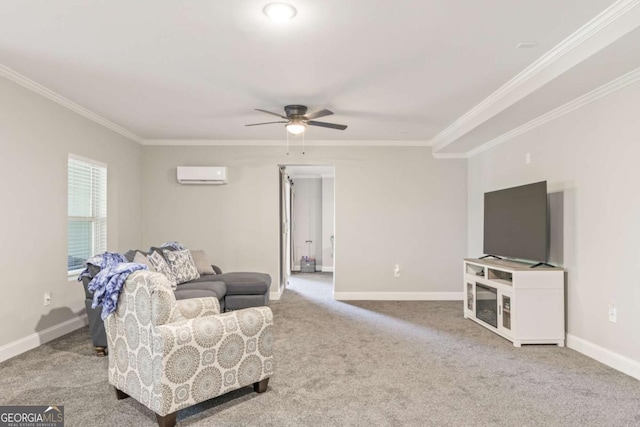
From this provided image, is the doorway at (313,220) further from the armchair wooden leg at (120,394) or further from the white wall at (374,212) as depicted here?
the armchair wooden leg at (120,394)

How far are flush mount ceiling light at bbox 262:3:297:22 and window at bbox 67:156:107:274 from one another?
3114 mm

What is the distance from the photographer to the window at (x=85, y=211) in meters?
4.52

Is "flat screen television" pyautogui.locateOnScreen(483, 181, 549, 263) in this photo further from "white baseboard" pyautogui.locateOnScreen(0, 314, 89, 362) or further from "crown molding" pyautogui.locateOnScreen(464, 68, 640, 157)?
"white baseboard" pyautogui.locateOnScreen(0, 314, 89, 362)

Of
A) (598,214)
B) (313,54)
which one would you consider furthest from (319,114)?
(598,214)

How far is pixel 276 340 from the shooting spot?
13.3ft

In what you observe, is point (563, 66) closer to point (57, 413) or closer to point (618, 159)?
point (618, 159)

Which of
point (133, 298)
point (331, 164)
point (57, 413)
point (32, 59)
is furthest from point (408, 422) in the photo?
point (331, 164)

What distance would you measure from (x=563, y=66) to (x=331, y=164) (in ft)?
12.2

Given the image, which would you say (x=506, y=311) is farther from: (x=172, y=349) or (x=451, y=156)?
(x=172, y=349)

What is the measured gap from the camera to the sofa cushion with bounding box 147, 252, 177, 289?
172 inches

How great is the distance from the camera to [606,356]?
3398 millimetres

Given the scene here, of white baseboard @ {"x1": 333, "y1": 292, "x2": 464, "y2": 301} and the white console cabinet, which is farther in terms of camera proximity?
white baseboard @ {"x1": 333, "y1": 292, "x2": 464, "y2": 301}

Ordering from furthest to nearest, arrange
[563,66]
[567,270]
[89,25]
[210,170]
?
[210,170] < [567,270] < [563,66] < [89,25]

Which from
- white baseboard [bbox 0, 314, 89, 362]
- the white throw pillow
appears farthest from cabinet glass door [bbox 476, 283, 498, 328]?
white baseboard [bbox 0, 314, 89, 362]
